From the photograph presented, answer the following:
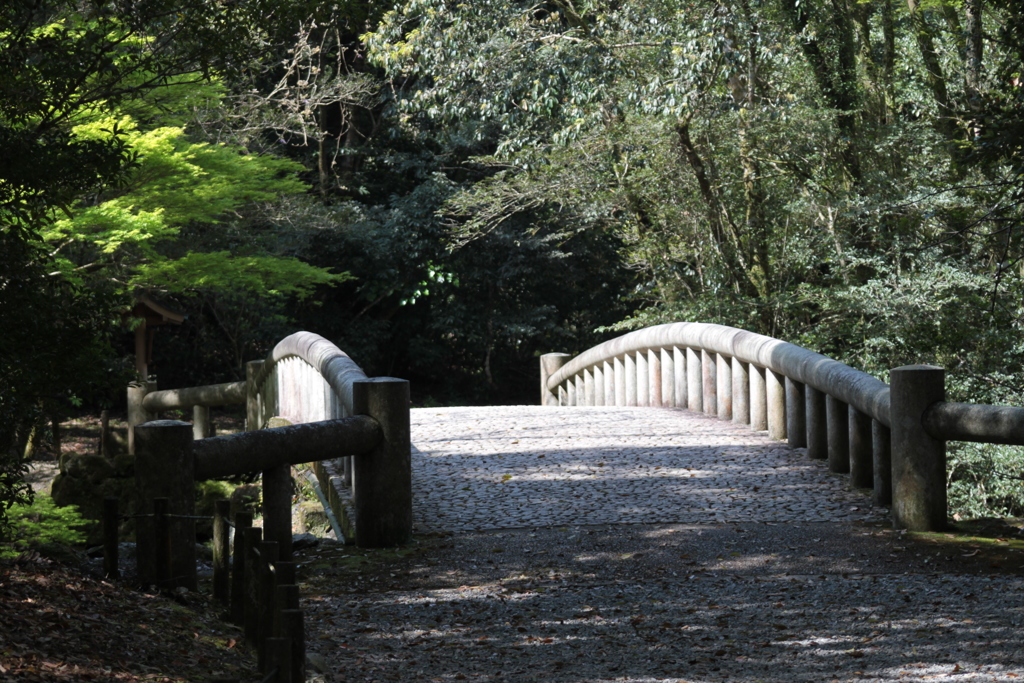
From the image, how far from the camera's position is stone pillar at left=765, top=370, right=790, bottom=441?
887cm

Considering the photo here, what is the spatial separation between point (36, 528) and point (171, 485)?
169cm

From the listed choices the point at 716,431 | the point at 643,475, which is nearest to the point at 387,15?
the point at 716,431

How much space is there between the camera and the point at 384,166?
2205 centimetres

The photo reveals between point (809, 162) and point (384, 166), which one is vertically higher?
point (384, 166)

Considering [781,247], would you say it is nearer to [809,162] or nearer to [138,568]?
[809,162]

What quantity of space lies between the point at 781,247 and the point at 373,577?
1008 cm

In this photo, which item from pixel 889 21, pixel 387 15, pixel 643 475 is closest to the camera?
pixel 643 475

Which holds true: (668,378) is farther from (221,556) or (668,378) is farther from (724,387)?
(221,556)

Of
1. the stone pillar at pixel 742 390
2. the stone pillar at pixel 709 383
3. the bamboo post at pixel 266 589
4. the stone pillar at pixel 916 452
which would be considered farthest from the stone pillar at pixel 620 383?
the bamboo post at pixel 266 589

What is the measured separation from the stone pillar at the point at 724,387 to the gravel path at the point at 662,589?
6.46 ft

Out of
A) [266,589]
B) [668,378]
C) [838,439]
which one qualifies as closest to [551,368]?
[668,378]

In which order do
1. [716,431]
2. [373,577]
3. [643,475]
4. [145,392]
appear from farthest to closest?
[145,392], [716,431], [643,475], [373,577]

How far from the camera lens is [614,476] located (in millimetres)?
7664

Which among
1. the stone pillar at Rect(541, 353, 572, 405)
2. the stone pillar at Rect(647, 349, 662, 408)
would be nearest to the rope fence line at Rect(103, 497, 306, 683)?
the stone pillar at Rect(647, 349, 662, 408)
